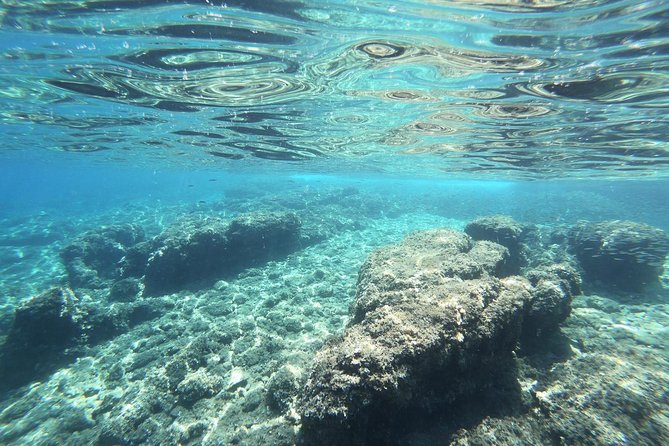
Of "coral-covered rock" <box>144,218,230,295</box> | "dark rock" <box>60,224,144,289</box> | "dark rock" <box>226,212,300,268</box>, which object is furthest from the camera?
"dark rock" <box>226,212,300,268</box>

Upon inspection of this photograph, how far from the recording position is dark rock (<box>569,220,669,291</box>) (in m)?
12.1

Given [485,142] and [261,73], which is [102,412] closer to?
[261,73]

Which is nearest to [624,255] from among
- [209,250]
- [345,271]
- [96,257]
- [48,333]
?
[345,271]

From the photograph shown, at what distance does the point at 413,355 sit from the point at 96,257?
20776 millimetres

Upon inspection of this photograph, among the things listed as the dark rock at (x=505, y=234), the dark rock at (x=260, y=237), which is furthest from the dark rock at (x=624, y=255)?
the dark rock at (x=260, y=237)

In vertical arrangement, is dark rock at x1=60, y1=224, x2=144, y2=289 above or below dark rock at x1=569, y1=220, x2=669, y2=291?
below

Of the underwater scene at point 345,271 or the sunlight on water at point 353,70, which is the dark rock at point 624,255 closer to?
the underwater scene at point 345,271

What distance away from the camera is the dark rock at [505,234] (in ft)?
42.8

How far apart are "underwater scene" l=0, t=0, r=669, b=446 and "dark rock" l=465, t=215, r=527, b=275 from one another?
0.11 metres

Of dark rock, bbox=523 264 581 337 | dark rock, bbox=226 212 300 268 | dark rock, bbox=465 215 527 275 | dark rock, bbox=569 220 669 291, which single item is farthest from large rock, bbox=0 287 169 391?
dark rock, bbox=569 220 669 291

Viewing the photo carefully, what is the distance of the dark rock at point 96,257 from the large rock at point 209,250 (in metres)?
1.97

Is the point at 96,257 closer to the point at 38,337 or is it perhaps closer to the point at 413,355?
the point at 38,337

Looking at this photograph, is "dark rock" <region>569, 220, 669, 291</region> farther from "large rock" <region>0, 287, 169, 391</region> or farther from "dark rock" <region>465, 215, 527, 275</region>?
"large rock" <region>0, 287, 169, 391</region>

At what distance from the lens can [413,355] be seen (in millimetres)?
4383
